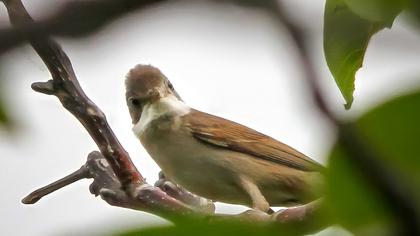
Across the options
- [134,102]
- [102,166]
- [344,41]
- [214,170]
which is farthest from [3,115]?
[134,102]

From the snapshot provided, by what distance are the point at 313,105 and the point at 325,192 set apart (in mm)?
62

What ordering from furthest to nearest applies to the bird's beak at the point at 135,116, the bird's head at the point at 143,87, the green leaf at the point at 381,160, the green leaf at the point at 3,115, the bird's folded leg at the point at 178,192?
the bird's beak at the point at 135,116 < the bird's head at the point at 143,87 < the bird's folded leg at the point at 178,192 < the green leaf at the point at 3,115 < the green leaf at the point at 381,160

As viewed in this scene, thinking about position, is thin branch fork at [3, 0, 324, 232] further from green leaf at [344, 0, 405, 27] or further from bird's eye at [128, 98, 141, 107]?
green leaf at [344, 0, 405, 27]

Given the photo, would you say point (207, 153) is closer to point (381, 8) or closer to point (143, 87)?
point (143, 87)

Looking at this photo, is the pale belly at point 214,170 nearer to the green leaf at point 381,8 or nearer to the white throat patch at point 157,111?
the white throat patch at point 157,111

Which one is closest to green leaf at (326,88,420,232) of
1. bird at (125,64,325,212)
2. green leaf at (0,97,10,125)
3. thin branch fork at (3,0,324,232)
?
green leaf at (0,97,10,125)

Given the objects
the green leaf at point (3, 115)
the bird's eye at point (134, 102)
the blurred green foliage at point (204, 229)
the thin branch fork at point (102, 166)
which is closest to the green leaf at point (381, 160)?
the blurred green foliage at point (204, 229)

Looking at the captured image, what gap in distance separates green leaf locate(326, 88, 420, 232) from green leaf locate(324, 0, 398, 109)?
0.89ft

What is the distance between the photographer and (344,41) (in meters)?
0.91

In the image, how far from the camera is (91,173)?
322 centimetres

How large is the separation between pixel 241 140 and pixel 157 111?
53 centimetres

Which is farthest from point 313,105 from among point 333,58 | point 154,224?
point 333,58

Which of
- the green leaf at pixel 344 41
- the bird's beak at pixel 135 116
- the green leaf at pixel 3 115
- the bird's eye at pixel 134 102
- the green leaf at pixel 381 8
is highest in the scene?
the bird's eye at pixel 134 102

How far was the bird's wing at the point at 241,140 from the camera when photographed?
440 cm
